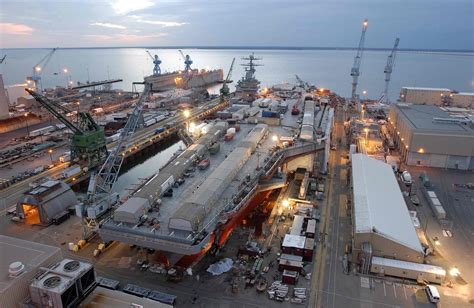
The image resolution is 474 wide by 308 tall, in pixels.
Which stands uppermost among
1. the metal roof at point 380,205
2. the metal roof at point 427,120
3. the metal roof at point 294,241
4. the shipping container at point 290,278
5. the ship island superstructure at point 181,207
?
the metal roof at point 427,120

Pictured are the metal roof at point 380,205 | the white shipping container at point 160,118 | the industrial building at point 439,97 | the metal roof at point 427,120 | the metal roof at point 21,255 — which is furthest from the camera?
the industrial building at point 439,97

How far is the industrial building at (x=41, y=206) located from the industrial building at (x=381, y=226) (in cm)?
3195

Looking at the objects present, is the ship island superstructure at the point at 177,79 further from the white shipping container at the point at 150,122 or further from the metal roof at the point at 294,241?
the metal roof at the point at 294,241

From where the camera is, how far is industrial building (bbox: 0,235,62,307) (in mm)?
18984

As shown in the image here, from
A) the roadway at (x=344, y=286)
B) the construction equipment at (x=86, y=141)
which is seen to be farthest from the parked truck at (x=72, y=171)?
the roadway at (x=344, y=286)

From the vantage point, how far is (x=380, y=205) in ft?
114

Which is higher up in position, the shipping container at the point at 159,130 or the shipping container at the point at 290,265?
the shipping container at the point at 159,130

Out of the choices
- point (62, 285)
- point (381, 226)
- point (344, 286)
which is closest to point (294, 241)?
point (344, 286)

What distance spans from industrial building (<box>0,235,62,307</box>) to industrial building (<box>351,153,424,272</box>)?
24.2m

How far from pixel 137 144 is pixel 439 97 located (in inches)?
3299

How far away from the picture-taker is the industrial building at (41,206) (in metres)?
36.6

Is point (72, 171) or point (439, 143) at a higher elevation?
point (439, 143)

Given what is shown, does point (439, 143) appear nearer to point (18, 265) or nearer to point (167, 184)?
point (167, 184)

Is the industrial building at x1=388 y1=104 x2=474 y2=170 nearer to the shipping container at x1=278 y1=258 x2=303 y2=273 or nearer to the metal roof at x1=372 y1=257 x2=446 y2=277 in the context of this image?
the metal roof at x1=372 y1=257 x2=446 y2=277
